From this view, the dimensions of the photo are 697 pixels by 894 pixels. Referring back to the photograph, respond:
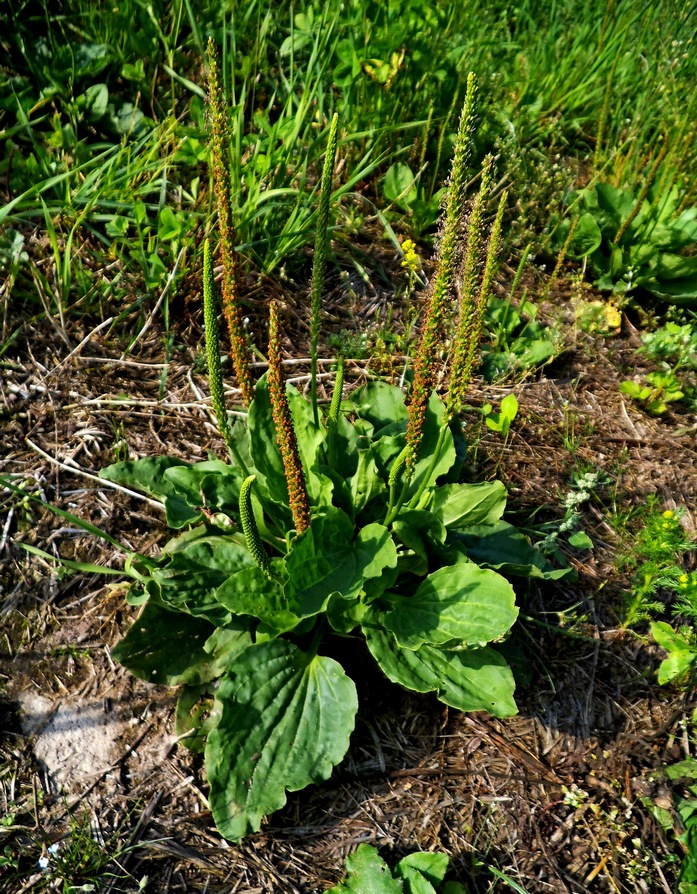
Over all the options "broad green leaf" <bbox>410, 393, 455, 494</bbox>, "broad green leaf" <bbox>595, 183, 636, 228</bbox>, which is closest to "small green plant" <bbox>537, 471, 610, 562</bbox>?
"broad green leaf" <bbox>410, 393, 455, 494</bbox>

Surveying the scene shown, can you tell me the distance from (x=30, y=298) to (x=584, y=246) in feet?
9.68

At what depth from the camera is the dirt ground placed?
2.42m

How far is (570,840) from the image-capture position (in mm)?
2547

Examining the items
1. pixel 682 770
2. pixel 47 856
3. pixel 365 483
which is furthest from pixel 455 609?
pixel 47 856

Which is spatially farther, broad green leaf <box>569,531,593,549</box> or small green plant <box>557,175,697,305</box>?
small green plant <box>557,175,697,305</box>

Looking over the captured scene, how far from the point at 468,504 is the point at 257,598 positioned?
2.90 ft

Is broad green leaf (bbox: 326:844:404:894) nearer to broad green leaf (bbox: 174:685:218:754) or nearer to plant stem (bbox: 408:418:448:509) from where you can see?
broad green leaf (bbox: 174:685:218:754)

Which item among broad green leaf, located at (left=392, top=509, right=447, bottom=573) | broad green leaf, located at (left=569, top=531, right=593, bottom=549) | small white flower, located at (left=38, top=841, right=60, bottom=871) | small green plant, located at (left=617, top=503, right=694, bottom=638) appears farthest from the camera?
broad green leaf, located at (left=569, top=531, right=593, bottom=549)

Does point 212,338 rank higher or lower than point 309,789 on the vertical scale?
higher

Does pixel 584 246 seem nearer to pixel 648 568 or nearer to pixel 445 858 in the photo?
pixel 648 568

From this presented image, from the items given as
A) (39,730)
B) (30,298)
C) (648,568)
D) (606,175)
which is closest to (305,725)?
(39,730)

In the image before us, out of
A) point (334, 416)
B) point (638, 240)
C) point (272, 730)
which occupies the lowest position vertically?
point (272, 730)

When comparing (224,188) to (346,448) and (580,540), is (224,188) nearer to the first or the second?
(346,448)

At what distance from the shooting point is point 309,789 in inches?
101
